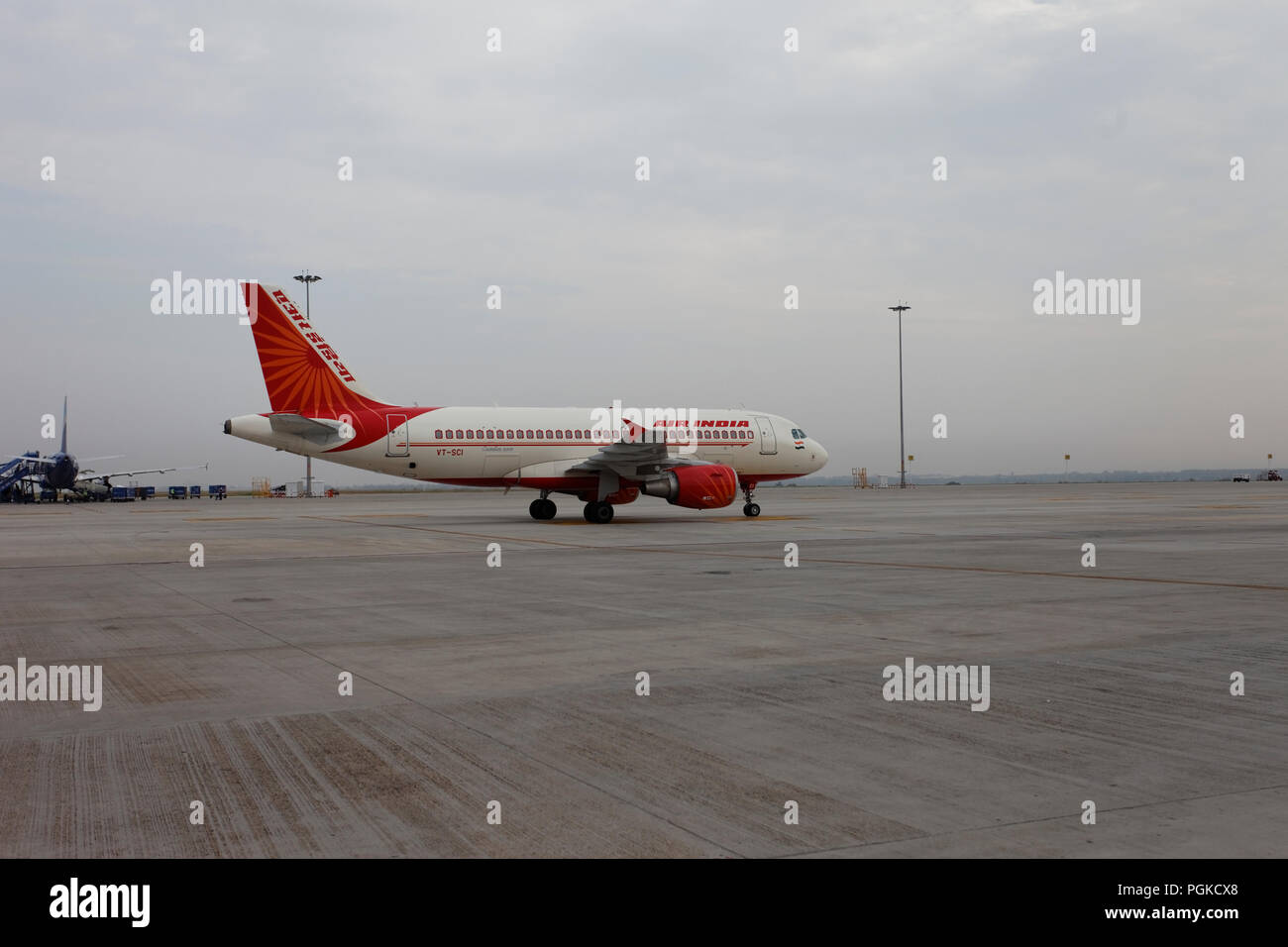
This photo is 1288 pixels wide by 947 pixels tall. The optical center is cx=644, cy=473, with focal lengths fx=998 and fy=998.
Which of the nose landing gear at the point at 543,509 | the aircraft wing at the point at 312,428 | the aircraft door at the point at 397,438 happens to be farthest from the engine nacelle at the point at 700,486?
the aircraft wing at the point at 312,428

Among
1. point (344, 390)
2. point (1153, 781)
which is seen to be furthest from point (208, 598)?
point (344, 390)

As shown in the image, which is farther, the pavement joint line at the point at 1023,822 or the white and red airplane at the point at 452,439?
the white and red airplane at the point at 452,439

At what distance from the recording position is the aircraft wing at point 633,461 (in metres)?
27.7

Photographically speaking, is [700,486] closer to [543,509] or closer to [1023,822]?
[543,509]

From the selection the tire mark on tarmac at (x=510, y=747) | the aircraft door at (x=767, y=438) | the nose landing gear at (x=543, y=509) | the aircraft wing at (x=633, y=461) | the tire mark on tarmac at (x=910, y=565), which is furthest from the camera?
the aircraft door at (x=767, y=438)

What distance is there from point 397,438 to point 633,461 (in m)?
7.07

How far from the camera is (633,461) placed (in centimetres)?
2856

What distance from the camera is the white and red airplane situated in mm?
28562

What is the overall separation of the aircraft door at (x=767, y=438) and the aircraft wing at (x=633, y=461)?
6029 millimetres

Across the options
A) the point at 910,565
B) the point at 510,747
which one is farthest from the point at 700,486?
the point at 510,747

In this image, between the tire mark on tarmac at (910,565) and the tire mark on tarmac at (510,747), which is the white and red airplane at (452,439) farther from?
the tire mark on tarmac at (510,747)

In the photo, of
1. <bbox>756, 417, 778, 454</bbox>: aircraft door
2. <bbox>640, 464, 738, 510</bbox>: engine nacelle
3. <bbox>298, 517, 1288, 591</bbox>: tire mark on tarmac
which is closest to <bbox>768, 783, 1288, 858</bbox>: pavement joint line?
<bbox>298, 517, 1288, 591</bbox>: tire mark on tarmac

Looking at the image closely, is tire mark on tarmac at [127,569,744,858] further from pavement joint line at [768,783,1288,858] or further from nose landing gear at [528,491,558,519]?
nose landing gear at [528,491,558,519]
